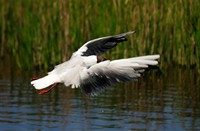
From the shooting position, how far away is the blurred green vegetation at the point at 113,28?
13.5m

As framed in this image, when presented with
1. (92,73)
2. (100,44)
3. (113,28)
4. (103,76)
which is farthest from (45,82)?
(113,28)

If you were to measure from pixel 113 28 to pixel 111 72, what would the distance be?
15.5 feet

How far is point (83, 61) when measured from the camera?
9164 mm

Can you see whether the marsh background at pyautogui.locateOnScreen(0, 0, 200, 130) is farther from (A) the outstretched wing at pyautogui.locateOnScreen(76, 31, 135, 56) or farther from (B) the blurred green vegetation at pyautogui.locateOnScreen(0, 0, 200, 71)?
(A) the outstretched wing at pyautogui.locateOnScreen(76, 31, 135, 56)

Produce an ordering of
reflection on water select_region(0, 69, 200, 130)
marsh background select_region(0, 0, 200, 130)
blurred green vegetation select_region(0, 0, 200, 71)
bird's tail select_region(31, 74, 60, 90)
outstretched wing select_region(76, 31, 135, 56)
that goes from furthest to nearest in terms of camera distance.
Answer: blurred green vegetation select_region(0, 0, 200, 71) < marsh background select_region(0, 0, 200, 130) < outstretched wing select_region(76, 31, 135, 56) < reflection on water select_region(0, 69, 200, 130) < bird's tail select_region(31, 74, 60, 90)

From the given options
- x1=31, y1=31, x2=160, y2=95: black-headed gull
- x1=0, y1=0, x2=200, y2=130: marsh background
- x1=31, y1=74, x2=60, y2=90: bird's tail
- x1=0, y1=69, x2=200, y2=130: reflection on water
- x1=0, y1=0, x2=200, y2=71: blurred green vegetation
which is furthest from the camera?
x1=0, y1=0, x2=200, y2=71: blurred green vegetation

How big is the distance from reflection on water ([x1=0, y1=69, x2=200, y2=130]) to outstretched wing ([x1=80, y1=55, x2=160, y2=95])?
21.3 inches

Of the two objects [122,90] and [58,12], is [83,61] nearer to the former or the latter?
[122,90]

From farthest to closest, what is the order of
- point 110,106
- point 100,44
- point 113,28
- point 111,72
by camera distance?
1. point 113,28
2. point 110,106
3. point 100,44
4. point 111,72

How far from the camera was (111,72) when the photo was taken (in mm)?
8812

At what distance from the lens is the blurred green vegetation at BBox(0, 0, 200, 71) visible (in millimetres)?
13469

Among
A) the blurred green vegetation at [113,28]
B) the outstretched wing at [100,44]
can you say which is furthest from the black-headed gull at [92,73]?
the blurred green vegetation at [113,28]

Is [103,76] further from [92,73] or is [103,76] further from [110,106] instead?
[110,106]

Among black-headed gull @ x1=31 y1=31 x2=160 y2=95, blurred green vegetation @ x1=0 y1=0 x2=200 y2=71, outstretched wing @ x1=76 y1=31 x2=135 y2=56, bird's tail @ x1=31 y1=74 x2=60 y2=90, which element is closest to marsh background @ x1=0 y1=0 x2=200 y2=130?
blurred green vegetation @ x1=0 y1=0 x2=200 y2=71
